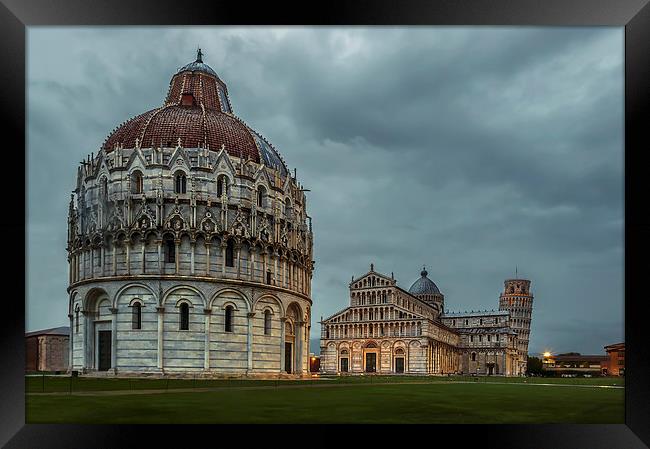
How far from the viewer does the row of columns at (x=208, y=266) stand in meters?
37.8

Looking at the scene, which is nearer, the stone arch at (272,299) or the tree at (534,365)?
the stone arch at (272,299)

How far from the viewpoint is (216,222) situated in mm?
39312

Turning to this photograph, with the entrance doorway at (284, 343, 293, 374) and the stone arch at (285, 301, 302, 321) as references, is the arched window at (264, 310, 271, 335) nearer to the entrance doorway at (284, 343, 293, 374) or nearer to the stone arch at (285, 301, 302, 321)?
the stone arch at (285, 301, 302, 321)

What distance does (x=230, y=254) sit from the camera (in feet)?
→ 132

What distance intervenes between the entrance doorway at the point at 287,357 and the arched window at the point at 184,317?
8.14 m

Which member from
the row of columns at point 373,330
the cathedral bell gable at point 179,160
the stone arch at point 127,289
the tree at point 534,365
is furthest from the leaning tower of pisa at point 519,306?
the stone arch at point 127,289

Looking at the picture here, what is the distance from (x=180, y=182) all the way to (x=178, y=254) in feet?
15.6

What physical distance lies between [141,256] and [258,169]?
10.0 metres

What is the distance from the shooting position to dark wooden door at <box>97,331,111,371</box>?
3778 cm

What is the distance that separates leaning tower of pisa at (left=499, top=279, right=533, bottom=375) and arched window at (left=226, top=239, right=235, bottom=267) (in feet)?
268

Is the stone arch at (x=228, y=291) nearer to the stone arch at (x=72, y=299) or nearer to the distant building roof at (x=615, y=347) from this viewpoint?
the stone arch at (x=72, y=299)

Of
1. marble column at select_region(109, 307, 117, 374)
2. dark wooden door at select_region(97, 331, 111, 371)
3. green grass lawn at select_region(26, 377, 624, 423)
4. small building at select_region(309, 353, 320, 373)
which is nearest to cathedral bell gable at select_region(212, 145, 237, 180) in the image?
marble column at select_region(109, 307, 117, 374)

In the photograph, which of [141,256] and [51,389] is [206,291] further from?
[51,389]
